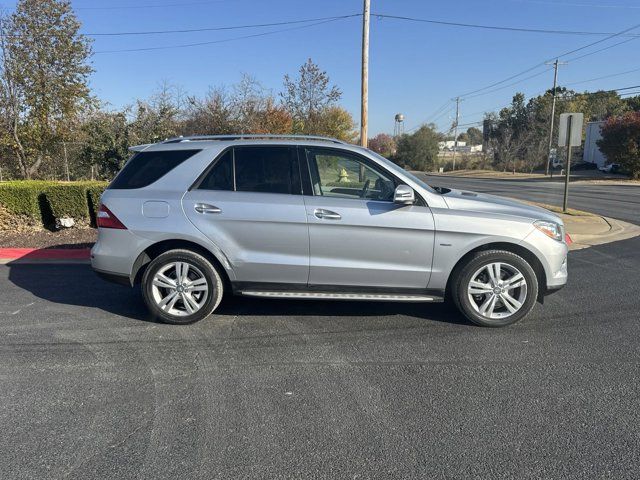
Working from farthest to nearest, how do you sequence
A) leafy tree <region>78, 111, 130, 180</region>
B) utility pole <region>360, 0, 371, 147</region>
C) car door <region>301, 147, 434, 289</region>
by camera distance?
utility pole <region>360, 0, 371, 147</region> → leafy tree <region>78, 111, 130, 180</region> → car door <region>301, 147, 434, 289</region>

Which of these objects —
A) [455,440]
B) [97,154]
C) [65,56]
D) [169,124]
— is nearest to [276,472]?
[455,440]

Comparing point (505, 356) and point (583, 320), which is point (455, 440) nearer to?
point (505, 356)

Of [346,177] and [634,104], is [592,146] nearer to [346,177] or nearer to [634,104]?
[634,104]

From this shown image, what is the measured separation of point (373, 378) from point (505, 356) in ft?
3.95

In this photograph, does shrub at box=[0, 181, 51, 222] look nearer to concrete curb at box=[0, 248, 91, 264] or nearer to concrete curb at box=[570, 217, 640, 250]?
concrete curb at box=[0, 248, 91, 264]

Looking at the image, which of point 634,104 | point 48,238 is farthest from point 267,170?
point 634,104

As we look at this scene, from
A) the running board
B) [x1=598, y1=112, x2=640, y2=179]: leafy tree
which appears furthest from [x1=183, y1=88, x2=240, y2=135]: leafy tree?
[x1=598, y1=112, x2=640, y2=179]: leafy tree

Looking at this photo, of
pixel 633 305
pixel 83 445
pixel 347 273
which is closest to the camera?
pixel 83 445

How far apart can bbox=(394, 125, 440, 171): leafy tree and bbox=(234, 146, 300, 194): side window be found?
2697 inches

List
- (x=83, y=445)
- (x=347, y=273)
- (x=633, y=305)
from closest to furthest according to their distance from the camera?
(x=83, y=445)
(x=347, y=273)
(x=633, y=305)

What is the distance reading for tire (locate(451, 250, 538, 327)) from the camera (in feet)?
14.7

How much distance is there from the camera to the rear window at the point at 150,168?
15.5 ft

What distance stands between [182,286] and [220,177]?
1.11 metres

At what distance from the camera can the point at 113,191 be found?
4.73 metres
